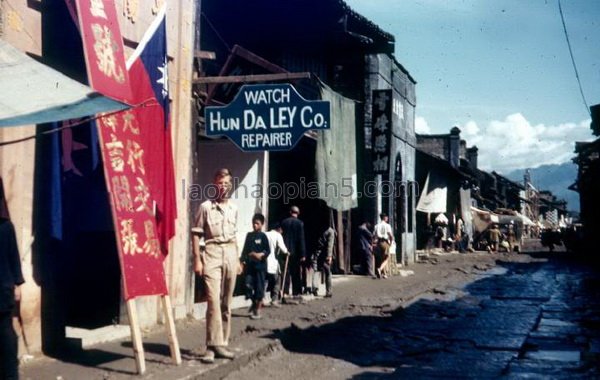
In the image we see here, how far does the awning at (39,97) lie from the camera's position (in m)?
4.79

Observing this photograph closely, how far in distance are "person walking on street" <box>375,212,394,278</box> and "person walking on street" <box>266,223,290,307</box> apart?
7681 mm

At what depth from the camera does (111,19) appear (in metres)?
7.46

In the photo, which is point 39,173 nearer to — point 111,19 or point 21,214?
point 21,214

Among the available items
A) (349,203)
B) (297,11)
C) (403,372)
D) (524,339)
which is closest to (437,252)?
(349,203)

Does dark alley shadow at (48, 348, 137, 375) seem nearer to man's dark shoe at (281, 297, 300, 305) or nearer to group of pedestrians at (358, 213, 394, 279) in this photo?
man's dark shoe at (281, 297, 300, 305)

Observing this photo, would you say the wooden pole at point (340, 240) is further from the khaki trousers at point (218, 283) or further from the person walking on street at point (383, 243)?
the khaki trousers at point (218, 283)

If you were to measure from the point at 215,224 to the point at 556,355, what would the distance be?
4.85 m

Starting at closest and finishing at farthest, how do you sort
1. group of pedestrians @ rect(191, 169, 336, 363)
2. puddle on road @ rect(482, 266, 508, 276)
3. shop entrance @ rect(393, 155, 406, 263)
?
1. group of pedestrians @ rect(191, 169, 336, 363)
2. puddle on road @ rect(482, 266, 508, 276)
3. shop entrance @ rect(393, 155, 406, 263)

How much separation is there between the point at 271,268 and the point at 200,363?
16.3ft

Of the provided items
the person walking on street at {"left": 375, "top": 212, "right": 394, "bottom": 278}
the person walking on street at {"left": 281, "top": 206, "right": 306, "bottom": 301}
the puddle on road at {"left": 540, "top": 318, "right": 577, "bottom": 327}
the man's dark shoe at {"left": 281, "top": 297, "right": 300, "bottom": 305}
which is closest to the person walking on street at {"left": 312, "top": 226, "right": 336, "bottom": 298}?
the person walking on street at {"left": 281, "top": 206, "right": 306, "bottom": 301}

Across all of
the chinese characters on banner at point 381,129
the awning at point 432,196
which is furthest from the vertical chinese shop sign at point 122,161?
the awning at point 432,196

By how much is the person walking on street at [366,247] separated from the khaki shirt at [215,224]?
1272 centimetres

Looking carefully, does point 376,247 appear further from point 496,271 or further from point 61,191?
point 61,191

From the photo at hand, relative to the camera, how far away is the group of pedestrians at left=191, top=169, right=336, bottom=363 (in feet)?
24.8
